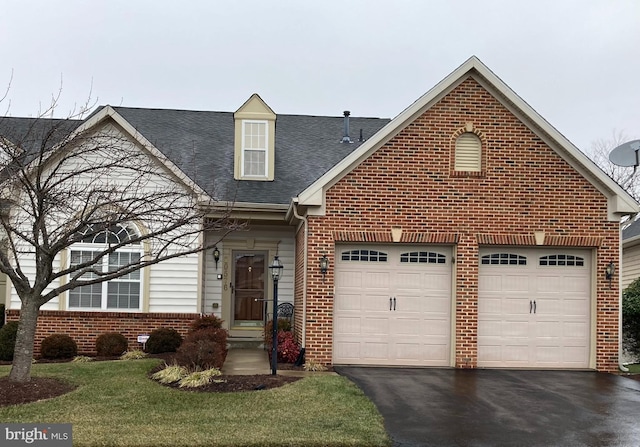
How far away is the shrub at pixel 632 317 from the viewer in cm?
1677

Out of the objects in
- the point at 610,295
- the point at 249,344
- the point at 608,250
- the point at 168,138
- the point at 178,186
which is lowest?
the point at 249,344

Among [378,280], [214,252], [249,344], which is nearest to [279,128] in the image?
[214,252]

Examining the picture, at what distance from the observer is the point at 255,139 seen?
17.2 m

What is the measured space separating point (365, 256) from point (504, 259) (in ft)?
9.39

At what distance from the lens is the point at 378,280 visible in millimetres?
13375

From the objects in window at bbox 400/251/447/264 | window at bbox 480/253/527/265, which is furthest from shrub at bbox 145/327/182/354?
window at bbox 480/253/527/265

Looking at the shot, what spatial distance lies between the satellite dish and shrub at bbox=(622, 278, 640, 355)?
5.31 meters

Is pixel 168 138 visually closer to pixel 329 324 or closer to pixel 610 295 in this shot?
pixel 329 324

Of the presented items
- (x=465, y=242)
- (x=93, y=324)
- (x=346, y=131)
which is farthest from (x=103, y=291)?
(x=346, y=131)

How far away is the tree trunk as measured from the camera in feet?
32.6

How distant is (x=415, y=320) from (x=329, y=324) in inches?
70.9

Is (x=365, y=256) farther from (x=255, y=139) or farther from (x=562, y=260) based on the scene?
(x=255, y=139)

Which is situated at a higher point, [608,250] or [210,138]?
[210,138]

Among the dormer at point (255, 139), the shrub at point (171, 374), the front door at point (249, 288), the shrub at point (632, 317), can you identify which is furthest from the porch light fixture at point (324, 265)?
the shrub at point (632, 317)
